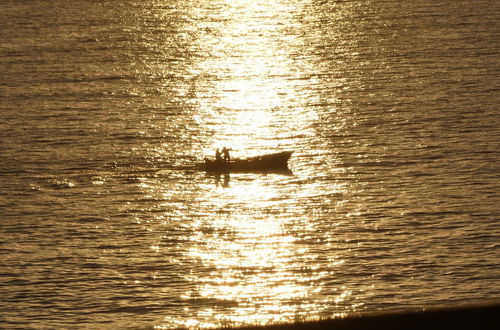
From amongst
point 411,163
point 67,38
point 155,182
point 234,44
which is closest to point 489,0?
point 234,44

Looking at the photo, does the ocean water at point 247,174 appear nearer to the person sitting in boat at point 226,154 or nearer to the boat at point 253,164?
the boat at point 253,164

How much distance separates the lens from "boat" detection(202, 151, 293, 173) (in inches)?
2500

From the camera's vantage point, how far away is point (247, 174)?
2571 inches

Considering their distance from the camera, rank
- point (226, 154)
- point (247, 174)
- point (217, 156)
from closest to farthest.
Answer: point (217, 156) < point (226, 154) < point (247, 174)

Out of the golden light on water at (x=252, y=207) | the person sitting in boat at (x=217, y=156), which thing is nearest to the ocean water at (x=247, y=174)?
the golden light on water at (x=252, y=207)

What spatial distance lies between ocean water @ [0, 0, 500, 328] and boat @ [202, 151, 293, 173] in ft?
1.91

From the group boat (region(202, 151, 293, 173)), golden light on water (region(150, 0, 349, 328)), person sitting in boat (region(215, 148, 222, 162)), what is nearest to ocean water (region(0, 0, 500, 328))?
golden light on water (region(150, 0, 349, 328))

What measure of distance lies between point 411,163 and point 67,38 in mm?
55303

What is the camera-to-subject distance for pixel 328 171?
6319 cm

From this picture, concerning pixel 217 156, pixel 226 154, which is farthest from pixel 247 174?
pixel 217 156

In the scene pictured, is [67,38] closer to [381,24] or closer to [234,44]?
[234,44]

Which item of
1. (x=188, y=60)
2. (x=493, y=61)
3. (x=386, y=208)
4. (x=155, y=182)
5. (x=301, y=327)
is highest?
(x=188, y=60)

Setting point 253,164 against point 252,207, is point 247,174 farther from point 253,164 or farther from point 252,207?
point 252,207

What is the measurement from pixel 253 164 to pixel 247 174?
0.89 meters
